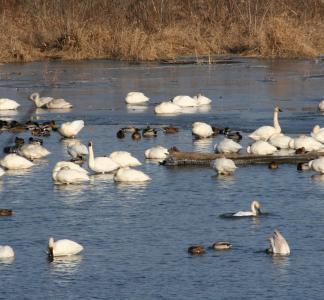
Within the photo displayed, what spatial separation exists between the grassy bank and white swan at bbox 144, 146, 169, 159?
19.2 m

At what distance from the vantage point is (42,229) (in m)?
13.7

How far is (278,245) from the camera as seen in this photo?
12125 mm

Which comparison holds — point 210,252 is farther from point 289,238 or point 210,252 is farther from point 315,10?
point 315,10

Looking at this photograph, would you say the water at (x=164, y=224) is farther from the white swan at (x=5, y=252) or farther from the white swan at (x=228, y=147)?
the white swan at (x=228, y=147)

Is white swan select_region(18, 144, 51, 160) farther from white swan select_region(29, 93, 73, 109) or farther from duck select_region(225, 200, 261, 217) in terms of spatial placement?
white swan select_region(29, 93, 73, 109)

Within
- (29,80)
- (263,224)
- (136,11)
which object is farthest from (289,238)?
(136,11)

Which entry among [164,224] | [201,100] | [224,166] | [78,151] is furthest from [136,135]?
[164,224]

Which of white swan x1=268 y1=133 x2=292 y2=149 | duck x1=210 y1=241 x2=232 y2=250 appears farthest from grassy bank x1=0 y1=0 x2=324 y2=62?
duck x1=210 y1=241 x2=232 y2=250

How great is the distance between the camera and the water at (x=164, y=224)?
11.3 meters

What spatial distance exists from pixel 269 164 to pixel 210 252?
526 cm

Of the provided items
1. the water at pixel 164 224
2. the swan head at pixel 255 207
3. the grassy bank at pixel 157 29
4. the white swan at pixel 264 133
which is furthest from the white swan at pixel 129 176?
the grassy bank at pixel 157 29

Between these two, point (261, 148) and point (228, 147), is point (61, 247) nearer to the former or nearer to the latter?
point (228, 147)

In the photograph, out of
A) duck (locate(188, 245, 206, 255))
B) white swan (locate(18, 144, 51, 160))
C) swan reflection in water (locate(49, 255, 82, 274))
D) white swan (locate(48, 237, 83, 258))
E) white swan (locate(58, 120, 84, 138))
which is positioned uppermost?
white swan (locate(58, 120, 84, 138))

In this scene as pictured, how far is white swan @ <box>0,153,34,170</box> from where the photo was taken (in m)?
17.7
